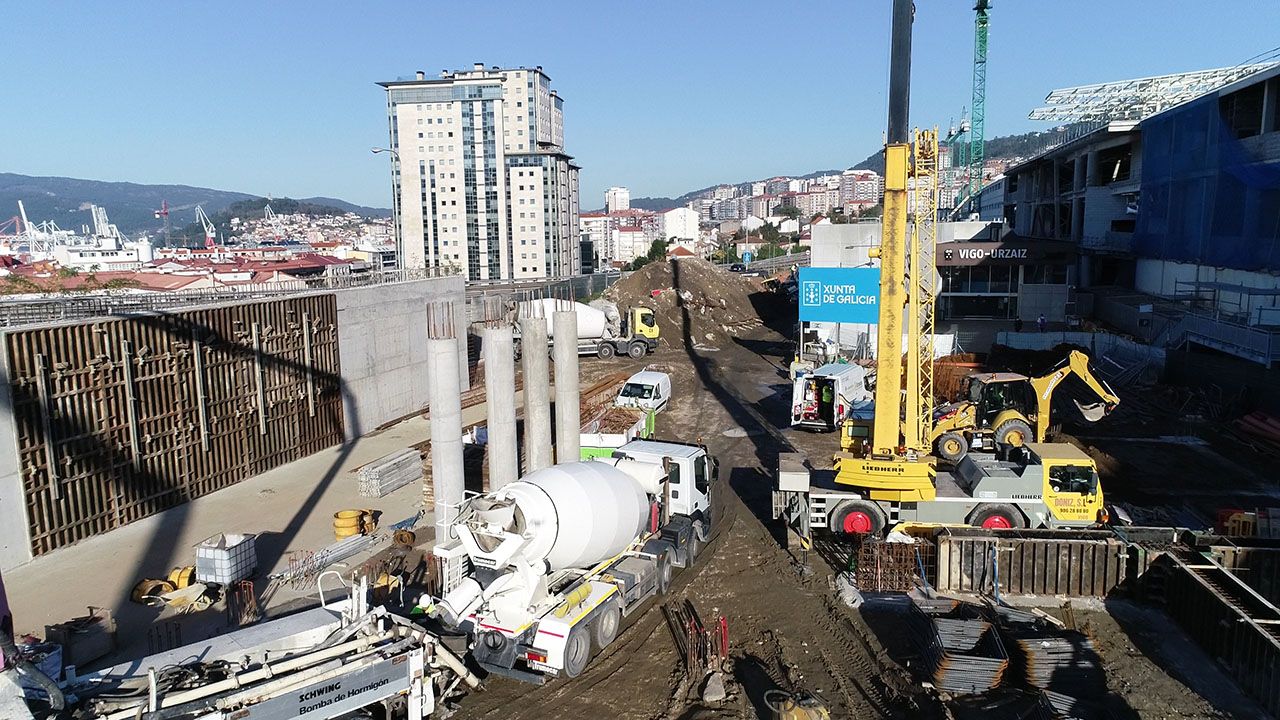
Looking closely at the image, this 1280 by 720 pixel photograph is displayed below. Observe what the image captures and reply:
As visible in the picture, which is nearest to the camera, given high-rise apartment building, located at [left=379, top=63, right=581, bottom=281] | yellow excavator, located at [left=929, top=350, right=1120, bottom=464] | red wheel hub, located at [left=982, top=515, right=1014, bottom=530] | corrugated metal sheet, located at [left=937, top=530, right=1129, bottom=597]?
corrugated metal sheet, located at [left=937, top=530, right=1129, bottom=597]

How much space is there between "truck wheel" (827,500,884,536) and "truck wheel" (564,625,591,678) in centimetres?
667

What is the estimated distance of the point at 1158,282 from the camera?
139ft

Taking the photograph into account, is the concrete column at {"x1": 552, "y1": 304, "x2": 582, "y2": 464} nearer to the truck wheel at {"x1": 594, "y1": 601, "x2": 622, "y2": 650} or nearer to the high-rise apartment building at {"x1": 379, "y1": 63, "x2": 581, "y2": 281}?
the truck wheel at {"x1": 594, "y1": 601, "x2": 622, "y2": 650}

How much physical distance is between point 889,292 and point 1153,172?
36132 millimetres

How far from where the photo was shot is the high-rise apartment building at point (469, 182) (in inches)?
3386

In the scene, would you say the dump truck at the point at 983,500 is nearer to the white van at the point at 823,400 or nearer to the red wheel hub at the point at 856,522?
the red wheel hub at the point at 856,522

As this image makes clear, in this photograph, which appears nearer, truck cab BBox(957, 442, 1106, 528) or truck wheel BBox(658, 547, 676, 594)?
truck wheel BBox(658, 547, 676, 594)

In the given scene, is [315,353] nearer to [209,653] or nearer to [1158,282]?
[209,653]

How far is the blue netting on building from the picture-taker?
3231 cm

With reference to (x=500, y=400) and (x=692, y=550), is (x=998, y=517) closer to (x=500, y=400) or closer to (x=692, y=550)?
(x=692, y=550)

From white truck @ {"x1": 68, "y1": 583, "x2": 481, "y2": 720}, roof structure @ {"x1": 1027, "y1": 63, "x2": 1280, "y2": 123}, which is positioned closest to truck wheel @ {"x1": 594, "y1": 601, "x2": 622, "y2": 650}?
white truck @ {"x1": 68, "y1": 583, "x2": 481, "y2": 720}

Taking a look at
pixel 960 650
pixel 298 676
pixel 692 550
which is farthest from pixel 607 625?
pixel 960 650

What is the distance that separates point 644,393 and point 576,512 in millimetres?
17624

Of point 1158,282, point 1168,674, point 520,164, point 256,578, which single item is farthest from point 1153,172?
point 520,164
